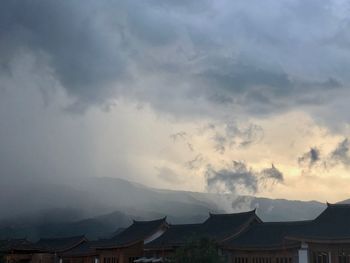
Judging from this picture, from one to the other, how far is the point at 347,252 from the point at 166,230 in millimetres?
25282

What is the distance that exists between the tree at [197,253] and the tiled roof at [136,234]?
66.2 feet

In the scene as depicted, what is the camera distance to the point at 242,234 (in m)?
49.7

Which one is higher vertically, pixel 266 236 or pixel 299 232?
pixel 299 232

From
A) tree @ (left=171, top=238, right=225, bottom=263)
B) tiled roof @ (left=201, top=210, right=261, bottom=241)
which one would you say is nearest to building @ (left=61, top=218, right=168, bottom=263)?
tiled roof @ (left=201, top=210, right=261, bottom=241)

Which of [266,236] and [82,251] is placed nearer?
[266,236]

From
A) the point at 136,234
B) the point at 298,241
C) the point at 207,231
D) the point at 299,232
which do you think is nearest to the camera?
the point at 298,241

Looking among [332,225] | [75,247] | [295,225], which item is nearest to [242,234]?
[295,225]

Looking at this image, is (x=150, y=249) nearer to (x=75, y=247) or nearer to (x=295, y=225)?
(x=295, y=225)

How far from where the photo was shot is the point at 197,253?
3738 cm

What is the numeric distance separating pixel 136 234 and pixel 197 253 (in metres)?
24.4

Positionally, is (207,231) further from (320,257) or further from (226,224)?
(320,257)

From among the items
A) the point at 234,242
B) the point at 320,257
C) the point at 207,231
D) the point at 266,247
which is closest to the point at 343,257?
the point at 320,257

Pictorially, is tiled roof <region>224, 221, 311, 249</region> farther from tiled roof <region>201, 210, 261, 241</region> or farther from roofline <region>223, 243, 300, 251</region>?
tiled roof <region>201, 210, 261, 241</region>

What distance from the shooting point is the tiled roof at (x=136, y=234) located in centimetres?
5816
